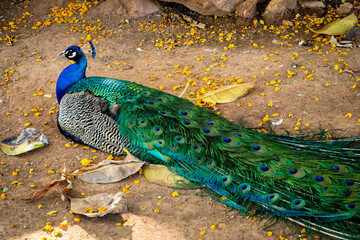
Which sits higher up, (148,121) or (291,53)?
(148,121)

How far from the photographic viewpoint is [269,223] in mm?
2891

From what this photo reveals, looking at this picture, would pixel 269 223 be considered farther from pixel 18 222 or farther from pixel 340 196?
pixel 18 222

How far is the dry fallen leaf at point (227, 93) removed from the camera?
4.55m

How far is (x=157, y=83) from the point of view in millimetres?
5090

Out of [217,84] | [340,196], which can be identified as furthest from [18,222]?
[217,84]

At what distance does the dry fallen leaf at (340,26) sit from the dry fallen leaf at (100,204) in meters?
4.10

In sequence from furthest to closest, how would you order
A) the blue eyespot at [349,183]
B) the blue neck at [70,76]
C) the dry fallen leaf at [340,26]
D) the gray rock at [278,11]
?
the gray rock at [278,11]
the dry fallen leaf at [340,26]
the blue neck at [70,76]
the blue eyespot at [349,183]

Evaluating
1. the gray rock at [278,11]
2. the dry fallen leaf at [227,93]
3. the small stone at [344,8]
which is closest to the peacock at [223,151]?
the dry fallen leaf at [227,93]

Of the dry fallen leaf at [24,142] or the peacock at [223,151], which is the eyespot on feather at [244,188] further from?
the dry fallen leaf at [24,142]

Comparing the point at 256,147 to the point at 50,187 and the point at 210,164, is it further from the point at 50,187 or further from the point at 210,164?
the point at 50,187

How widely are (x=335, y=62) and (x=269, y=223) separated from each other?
3.05 m

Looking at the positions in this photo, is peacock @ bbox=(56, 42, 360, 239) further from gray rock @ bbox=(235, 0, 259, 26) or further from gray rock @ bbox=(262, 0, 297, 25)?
gray rock @ bbox=(262, 0, 297, 25)

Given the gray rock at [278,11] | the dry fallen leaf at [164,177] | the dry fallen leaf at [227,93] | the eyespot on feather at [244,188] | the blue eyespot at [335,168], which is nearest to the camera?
the blue eyespot at [335,168]

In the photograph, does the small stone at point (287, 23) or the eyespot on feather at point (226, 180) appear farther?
the small stone at point (287, 23)
